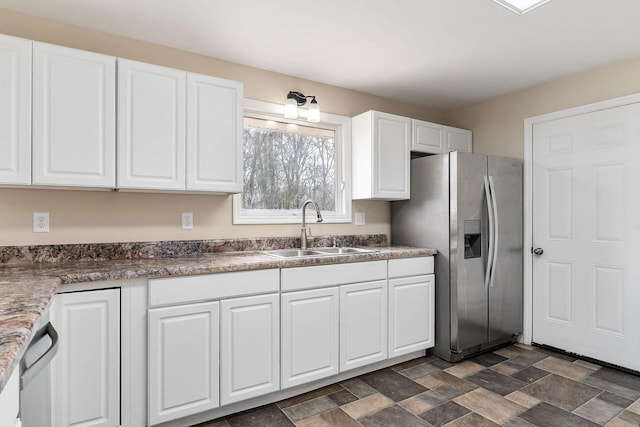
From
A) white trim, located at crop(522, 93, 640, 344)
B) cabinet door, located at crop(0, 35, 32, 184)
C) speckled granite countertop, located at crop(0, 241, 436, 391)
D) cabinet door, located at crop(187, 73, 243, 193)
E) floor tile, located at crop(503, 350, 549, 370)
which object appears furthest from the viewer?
white trim, located at crop(522, 93, 640, 344)

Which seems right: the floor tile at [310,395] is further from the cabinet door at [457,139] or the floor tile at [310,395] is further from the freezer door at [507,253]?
the cabinet door at [457,139]

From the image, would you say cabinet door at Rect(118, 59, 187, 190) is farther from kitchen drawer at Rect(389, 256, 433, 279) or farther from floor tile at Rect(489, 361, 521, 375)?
floor tile at Rect(489, 361, 521, 375)

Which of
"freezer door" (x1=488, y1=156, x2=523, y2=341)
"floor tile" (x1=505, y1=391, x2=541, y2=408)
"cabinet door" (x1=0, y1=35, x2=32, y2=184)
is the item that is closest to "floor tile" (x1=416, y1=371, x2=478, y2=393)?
"floor tile" (x1=505, y1=391, x2=541, y2=408)

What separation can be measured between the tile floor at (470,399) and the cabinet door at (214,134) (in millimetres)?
1440

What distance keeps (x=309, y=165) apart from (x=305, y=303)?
4.43 ft

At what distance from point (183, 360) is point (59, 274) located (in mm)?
739

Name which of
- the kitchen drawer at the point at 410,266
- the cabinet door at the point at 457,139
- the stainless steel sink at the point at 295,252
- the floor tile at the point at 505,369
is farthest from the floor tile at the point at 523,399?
the cabinet door at the point at 457,139

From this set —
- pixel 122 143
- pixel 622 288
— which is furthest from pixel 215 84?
pixel 622 288

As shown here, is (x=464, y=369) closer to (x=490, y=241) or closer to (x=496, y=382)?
(x=496, y=382)

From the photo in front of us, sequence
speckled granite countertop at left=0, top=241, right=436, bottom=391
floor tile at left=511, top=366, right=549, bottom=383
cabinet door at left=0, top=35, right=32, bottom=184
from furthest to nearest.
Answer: floor tile at left=511, top=366, right=549, bottom=383 → cabinet door at left=0, top=35, right=32, bottom=184 → speckled granite countertop at left=0, top=241, right=436, bottom=391

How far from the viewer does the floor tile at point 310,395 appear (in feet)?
7.67

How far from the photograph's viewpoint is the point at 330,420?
2141 mm

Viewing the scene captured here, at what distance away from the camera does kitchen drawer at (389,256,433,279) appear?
9.32 ft

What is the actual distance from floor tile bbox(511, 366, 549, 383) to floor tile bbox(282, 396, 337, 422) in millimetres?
1429
